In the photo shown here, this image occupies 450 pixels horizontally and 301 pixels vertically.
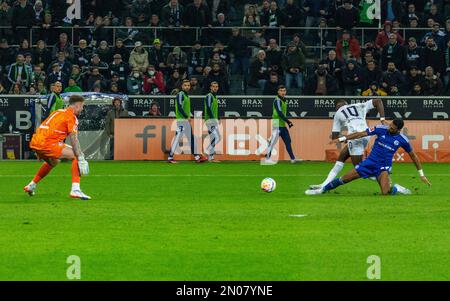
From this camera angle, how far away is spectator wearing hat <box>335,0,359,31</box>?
3591 cm

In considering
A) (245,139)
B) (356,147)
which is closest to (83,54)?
(245,139)

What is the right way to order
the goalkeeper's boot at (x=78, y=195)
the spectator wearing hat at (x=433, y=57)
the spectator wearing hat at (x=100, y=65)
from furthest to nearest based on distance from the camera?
the spectator wearing hat at (x=100, y=65) → the spectator wearing hat at (x=433, y=57) → the goalkeeper's boot at (x=78, y=195)

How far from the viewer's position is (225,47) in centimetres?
3616

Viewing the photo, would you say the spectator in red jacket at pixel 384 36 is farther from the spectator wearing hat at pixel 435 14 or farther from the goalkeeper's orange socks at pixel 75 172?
the goalkeeper's orange socks at pixel 75 172

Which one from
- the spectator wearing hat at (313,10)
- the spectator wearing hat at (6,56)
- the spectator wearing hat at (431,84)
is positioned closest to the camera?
the spectator wearing hat at (431,84)

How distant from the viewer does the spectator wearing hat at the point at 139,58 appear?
35.0 meters

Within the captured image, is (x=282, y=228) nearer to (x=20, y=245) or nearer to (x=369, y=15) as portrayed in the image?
(x=20, y=245)

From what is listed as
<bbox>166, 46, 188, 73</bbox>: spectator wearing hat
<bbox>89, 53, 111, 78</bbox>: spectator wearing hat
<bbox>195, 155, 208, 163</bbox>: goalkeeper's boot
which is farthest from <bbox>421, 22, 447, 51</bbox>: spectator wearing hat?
<bbox>89, 53, 111, 78</bbox>: spectator wearing hat

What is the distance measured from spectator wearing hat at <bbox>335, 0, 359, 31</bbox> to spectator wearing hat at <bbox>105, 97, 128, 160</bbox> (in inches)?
307

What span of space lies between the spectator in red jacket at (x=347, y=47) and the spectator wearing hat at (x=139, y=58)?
6.09m

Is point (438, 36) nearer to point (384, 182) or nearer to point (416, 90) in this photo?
point (416, 90)

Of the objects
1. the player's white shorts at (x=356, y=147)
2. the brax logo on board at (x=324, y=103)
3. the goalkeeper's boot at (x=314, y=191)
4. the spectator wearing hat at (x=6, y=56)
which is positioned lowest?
the goalkeeper's boot at (x=314, y=191)

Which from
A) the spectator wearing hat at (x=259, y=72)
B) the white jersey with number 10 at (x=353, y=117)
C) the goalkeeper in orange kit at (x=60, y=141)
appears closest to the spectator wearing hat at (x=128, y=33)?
the spectator wearing hat at (x=259, y=72)

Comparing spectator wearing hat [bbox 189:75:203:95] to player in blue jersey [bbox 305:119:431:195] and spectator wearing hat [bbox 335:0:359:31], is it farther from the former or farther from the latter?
player in blue jersey [bbox 305:119:431:195]
